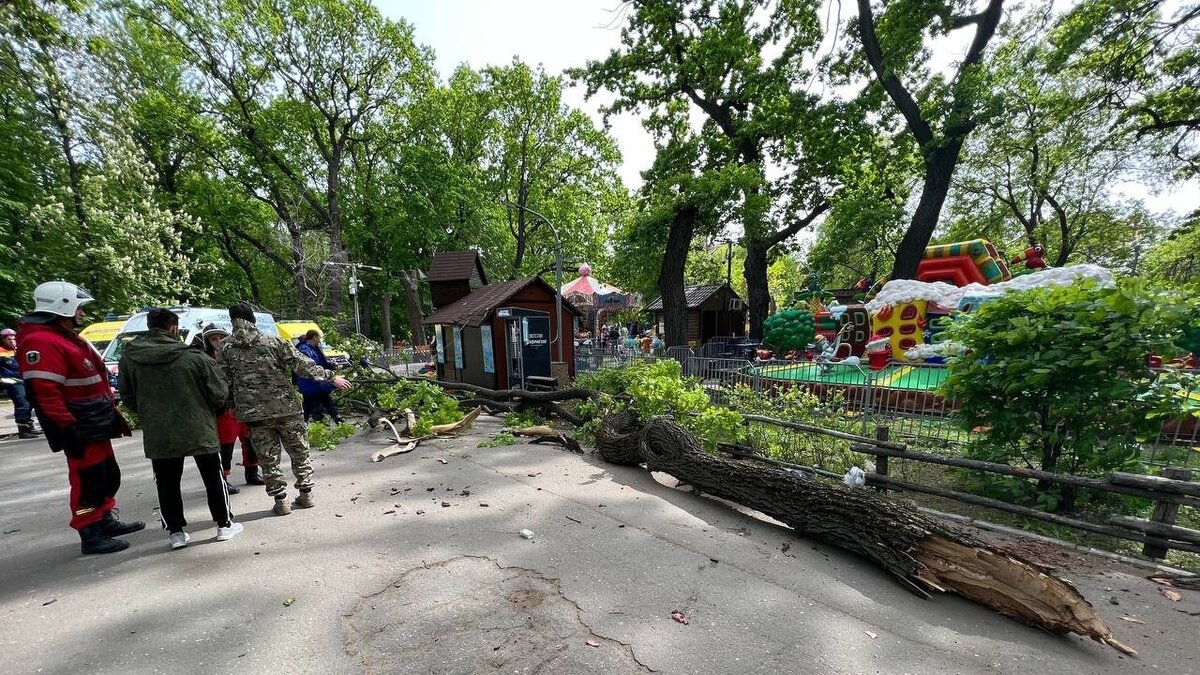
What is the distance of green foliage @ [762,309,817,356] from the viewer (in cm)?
1507

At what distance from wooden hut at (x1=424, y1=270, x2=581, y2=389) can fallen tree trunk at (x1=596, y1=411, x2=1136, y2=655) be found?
735 centimetres

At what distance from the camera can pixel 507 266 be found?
26344 mm

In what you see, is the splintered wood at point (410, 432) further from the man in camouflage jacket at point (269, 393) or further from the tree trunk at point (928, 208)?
the tree trunk at point (928, 208)

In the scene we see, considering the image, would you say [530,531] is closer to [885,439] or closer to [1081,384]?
[885,439]

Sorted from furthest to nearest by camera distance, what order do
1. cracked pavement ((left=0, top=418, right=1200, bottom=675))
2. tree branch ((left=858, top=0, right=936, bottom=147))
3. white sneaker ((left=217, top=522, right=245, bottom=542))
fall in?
tree branch ((left=858, top=0, right=936, bottom=147))
white sneaker ((left=217, top=522, right=245, bottom=542))
cracked pavement ((left=0, top=418, right=1200, bottom=675))

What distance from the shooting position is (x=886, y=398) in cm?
834

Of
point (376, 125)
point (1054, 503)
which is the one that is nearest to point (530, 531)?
point (1054, 503)

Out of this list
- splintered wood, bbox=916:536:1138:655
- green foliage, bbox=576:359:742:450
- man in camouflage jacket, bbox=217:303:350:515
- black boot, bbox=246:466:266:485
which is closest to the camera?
splintered wood, bbox=916:536:1138:655

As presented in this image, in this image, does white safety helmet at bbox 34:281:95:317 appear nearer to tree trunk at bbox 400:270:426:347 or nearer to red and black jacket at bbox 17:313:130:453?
red and black jacket at bbox 17:313:130:453

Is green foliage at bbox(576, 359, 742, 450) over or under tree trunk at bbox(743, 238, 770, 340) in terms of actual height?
under

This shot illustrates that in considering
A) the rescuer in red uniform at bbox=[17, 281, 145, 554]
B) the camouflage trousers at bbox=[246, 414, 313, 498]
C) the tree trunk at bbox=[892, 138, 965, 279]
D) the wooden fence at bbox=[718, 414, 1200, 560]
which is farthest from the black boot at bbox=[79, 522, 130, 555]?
the tree trunk at bbox=[892, 138, 965, 279]

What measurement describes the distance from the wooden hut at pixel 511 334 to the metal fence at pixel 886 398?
2.88 metres

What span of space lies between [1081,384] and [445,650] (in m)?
5.84

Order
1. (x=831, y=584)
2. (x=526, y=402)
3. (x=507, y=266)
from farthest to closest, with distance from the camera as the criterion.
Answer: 1. (x=507, y=266)
2. (x=526, y=402)
3. (x=831, y=584)
